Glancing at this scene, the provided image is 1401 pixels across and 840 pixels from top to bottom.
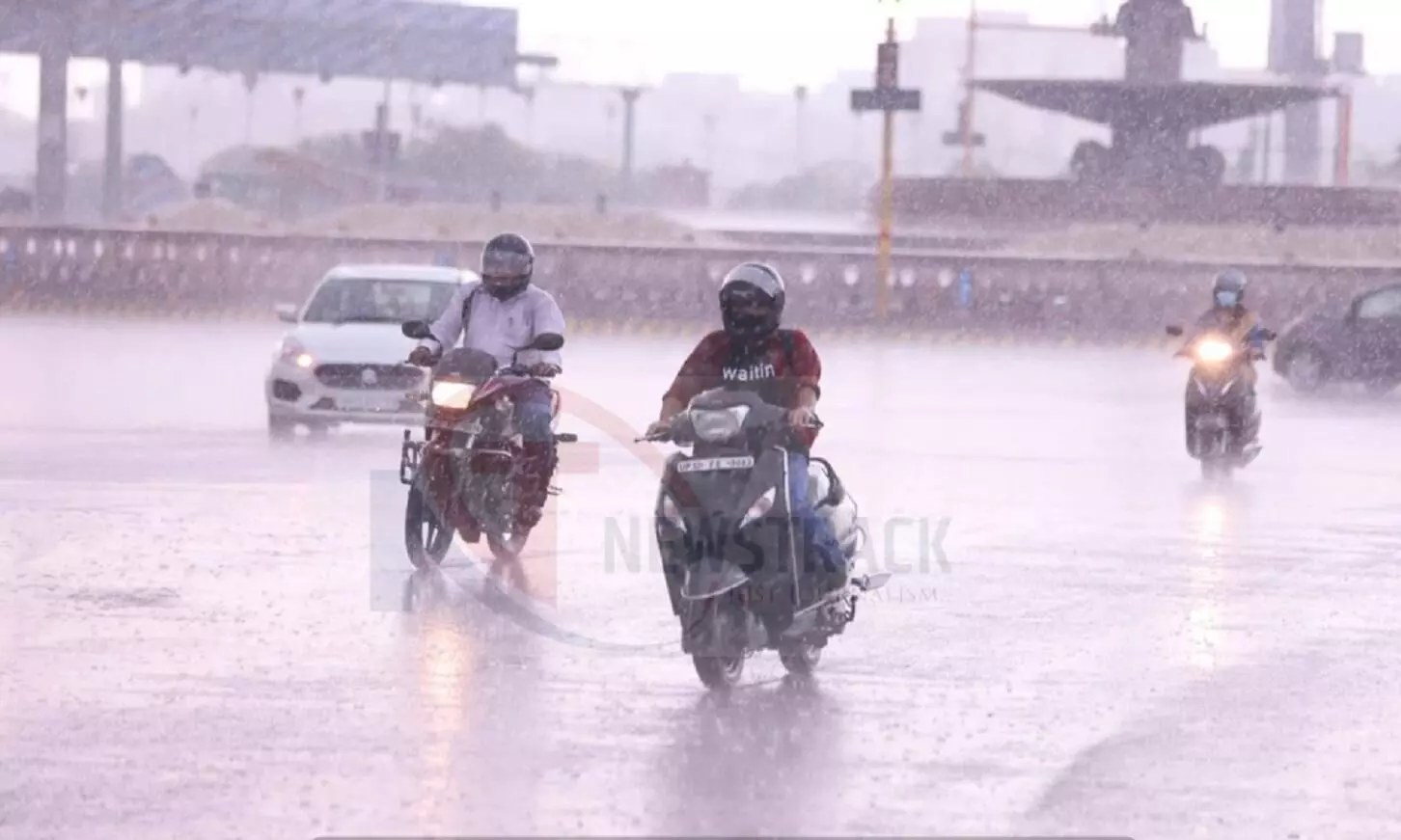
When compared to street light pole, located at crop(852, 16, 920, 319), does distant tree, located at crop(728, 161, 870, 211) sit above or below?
below

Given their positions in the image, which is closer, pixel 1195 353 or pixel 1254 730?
pixel 1254 730

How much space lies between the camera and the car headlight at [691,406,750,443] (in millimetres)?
9641

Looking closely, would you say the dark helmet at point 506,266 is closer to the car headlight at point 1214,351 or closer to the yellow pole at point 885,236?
the car headlight at point 1214,351

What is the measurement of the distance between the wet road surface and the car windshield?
2630 mm

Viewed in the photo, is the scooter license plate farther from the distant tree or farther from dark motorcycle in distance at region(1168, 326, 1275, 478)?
the distant tree

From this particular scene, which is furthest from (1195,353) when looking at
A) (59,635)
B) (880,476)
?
(59,635)

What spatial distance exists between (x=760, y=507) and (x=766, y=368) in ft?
1.91

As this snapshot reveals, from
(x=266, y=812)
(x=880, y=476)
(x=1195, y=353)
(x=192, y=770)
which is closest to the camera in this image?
(x=266, y=812)

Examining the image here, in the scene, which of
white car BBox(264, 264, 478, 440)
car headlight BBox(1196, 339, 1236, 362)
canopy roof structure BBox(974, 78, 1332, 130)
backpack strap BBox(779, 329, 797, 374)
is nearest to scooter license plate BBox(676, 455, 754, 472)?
backpack strap BBox(779, 329, 797, 374)

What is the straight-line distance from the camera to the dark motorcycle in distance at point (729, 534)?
9.71 metres

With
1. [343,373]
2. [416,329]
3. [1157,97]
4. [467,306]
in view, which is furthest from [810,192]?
[467,306]

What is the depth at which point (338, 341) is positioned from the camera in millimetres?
22594

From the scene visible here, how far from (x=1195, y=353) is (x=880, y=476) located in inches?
137

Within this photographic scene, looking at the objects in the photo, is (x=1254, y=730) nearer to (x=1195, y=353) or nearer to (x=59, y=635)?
(x=59, y=635)
